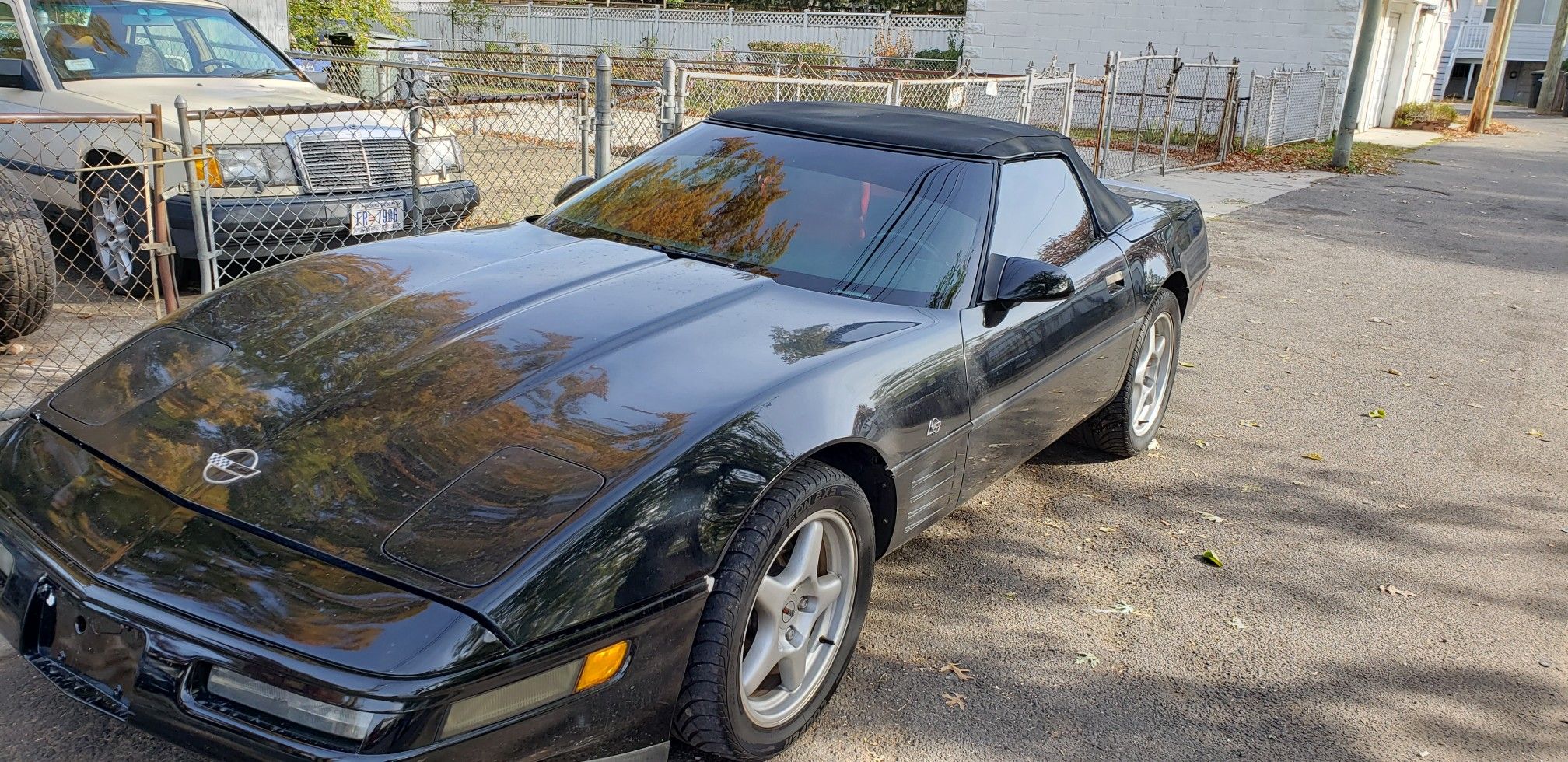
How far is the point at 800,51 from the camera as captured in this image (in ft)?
87.5

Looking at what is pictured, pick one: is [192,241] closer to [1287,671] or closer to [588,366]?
[588,366]

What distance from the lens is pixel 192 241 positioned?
19.1ft

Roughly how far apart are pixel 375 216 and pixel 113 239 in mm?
1409

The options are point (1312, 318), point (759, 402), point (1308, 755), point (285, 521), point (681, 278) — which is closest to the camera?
point (285, 521)

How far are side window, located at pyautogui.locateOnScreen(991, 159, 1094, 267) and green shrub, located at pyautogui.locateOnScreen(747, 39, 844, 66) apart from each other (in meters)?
20.4

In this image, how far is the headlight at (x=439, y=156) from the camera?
691 cm

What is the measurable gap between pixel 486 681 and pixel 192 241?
4667 mm

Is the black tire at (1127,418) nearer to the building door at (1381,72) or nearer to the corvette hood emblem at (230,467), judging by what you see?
the corvette hood emblem at (230,467)

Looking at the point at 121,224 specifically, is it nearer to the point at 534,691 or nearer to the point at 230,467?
the point at 230,467

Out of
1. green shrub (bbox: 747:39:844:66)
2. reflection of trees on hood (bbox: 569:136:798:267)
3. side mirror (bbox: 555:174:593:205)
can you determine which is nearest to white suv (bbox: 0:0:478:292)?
side mirror (bbox: 555:174:593:205)

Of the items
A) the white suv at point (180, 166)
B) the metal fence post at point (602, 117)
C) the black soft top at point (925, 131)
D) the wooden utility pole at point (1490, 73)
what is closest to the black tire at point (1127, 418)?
the black soft top at point (925, 131)

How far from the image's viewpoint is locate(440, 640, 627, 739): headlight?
2043mm

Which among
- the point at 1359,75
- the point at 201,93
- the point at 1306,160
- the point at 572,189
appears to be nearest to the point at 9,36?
the point at 201,93

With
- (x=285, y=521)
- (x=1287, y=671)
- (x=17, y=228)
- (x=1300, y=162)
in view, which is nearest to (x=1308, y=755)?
(x=1287, y=671)
